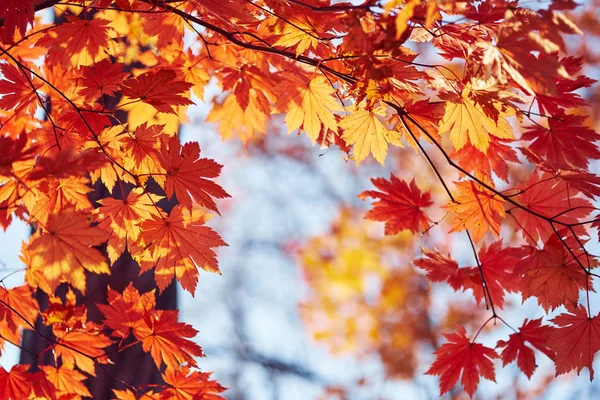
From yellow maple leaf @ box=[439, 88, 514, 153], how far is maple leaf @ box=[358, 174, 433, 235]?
1.49 feet

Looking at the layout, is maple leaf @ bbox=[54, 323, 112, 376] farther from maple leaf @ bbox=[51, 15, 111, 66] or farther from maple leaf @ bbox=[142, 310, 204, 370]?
maple leaf @ bbox=[51, 15, 111, 66]

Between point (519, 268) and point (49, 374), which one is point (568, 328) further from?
point (49, 374)

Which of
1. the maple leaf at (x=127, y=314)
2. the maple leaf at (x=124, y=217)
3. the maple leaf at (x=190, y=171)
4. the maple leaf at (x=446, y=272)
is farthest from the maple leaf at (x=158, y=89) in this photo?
the maple leaf at (x=446, y=272)

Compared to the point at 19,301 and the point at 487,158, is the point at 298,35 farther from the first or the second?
the point at 19,301

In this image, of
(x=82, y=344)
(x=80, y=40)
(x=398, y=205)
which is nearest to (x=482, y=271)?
(x=398, y=205)

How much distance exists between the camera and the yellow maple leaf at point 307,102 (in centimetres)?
168

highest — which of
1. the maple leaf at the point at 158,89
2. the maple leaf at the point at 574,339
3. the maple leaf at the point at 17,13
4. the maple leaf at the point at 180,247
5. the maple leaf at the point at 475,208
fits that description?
the maple leaf at the point at 17,13

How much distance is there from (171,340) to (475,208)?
44.9 inches

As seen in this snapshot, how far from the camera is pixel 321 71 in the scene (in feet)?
5.30

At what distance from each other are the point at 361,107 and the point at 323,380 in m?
9.14

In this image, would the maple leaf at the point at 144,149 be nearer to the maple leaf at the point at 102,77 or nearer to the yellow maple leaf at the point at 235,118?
the maple leaf at the point at 102,77

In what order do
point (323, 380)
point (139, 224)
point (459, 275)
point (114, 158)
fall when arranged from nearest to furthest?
1. point (139, 224)
2. point (114, 158)
3. point (459, 275)
4. point (323, 380)

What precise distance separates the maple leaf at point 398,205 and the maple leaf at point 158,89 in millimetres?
834

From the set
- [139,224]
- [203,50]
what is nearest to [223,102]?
[203,50]
